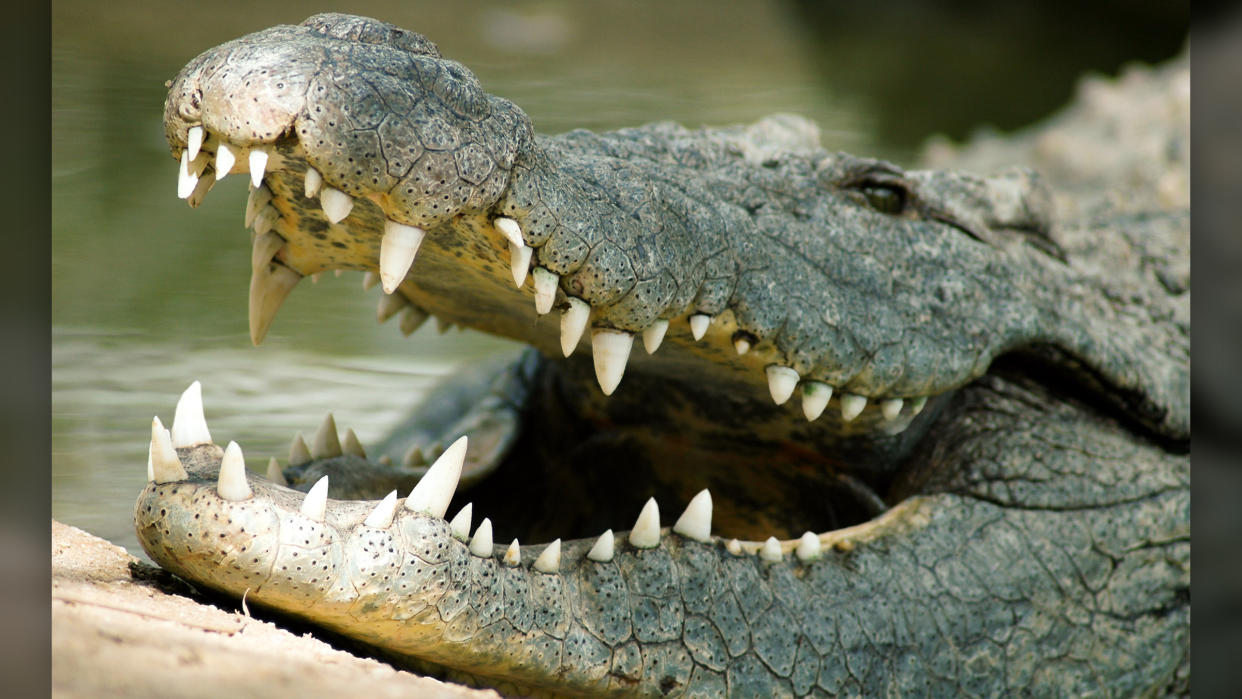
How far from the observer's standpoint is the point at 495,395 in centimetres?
322

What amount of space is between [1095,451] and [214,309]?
3253 mm

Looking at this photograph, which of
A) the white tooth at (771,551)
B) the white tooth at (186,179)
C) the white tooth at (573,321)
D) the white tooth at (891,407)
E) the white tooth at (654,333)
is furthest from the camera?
the white tooth at (891,407)

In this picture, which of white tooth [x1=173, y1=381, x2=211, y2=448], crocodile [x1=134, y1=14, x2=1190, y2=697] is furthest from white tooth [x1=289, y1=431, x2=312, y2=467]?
white tooth [x1=173, y1=381, x2=211, y2=448]

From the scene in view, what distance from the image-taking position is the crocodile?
5.20 ft

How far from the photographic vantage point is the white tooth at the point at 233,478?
1.52 m

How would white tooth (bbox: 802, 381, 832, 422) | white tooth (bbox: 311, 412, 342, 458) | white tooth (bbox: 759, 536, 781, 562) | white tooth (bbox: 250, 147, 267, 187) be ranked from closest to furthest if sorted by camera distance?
white tooth (bbox: 250, 147, 267, 187)
white tooth (bbox: 759, 536, 781, 562)
white tooth (bbox: 802, 381, 832, 422)
white tooth (bbox: 311, 412, 342, 458)

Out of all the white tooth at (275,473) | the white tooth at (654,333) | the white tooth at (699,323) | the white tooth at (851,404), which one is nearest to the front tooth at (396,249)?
the white tooth at (654,333)

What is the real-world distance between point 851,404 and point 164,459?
1373 millimetres

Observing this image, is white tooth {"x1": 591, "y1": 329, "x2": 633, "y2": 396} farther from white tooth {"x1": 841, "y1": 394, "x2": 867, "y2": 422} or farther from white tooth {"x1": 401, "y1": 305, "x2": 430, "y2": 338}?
white tooth {"x1": 401, "y1": 305, "x2": 430, "y2": 338}

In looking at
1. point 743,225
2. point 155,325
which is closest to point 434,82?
point 743,225

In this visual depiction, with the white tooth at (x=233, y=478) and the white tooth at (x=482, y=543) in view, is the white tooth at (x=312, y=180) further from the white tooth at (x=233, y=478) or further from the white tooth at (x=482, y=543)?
the white tooth at (x=482, y=543)

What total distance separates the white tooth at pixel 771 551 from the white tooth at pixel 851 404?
1.17 feet

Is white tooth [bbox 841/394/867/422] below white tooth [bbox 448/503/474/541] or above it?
above

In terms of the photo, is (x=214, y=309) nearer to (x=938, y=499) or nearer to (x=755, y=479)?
(x=755, y=479)
